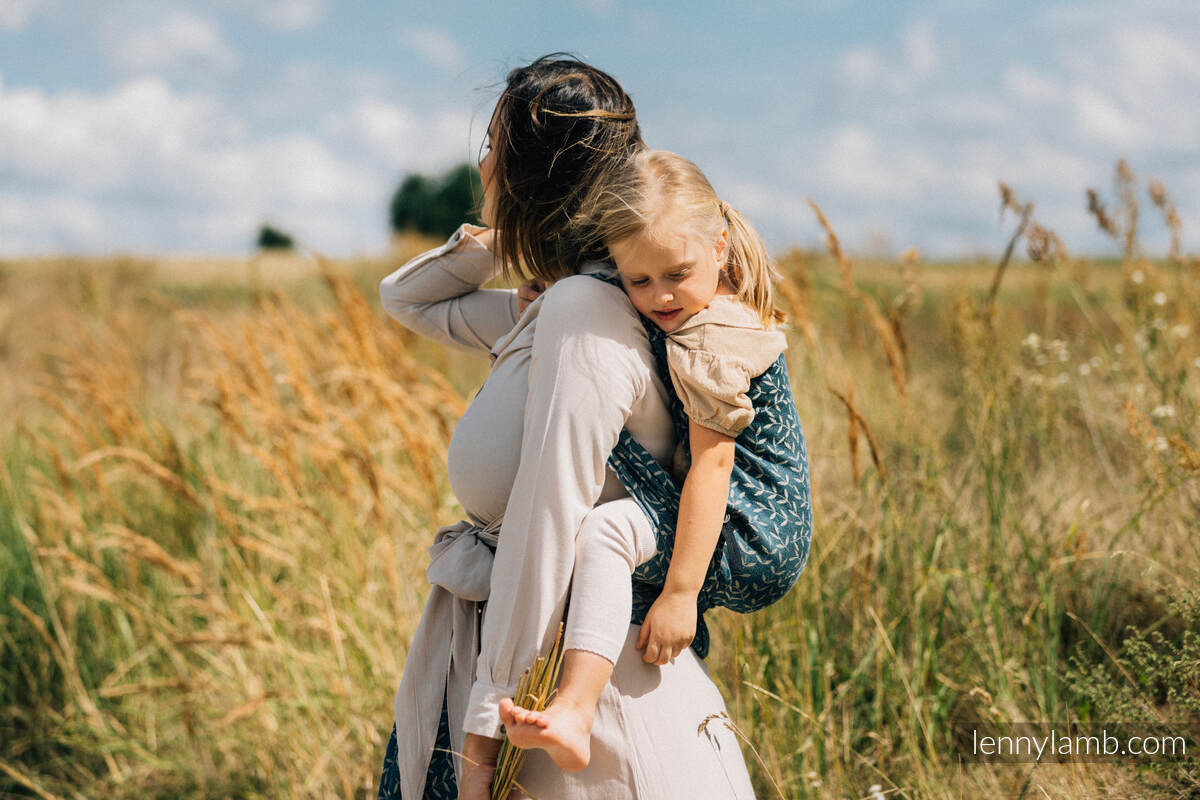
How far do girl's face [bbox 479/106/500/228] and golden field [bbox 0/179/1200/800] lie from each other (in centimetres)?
80

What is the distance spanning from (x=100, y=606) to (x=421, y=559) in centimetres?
153

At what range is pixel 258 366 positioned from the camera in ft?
10.7

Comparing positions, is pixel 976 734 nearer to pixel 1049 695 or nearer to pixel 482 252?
pixel 1049 695

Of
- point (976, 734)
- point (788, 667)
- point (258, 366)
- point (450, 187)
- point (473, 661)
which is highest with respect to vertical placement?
point (450, 187)

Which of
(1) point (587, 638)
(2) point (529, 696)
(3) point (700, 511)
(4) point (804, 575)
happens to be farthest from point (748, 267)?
(4) point (804, 575)

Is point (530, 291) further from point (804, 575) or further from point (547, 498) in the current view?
point (804, 575)

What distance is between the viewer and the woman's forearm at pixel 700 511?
48.1 inches

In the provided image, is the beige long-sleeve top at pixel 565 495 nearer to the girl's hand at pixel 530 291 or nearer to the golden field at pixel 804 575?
the girl's hand at pixel 530 291

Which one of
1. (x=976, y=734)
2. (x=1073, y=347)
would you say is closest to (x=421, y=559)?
(x=976, y=734)

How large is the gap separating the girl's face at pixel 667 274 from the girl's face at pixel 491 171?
0.88 feet

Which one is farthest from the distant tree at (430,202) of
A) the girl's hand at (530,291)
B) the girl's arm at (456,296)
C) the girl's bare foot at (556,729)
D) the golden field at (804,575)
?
the girl's bare foot at (556,729)

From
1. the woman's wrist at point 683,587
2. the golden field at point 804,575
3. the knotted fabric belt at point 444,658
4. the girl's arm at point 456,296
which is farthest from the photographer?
the golden field at point 804,575

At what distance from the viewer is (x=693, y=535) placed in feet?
4.00

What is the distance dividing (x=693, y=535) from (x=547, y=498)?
0.22m
